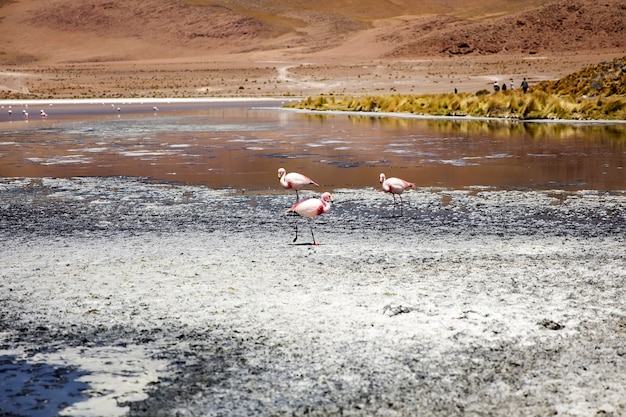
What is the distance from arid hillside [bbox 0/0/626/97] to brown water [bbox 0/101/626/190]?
35868 mm

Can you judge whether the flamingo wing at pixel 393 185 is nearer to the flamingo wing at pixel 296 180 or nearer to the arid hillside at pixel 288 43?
the flamingo wing at pixel 296 180

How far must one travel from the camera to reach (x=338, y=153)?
749 inches

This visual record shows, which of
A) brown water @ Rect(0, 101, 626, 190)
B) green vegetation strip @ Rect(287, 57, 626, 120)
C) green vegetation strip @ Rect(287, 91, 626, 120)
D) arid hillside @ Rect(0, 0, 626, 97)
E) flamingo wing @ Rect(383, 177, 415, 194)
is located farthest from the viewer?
arid hillside @ Rect(0, 0, 626, 97)

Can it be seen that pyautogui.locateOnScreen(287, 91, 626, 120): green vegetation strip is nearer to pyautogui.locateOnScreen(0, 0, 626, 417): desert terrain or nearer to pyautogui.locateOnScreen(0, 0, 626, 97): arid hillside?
pyautogui.locateOnScreen(0, 0, 626, 417): desert terrain

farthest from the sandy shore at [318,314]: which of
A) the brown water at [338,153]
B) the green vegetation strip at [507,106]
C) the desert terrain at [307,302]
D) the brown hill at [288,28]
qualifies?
the brown hill at [288,28]

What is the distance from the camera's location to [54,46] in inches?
5423

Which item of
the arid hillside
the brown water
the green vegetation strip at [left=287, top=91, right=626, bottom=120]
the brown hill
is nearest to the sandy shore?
the brown water

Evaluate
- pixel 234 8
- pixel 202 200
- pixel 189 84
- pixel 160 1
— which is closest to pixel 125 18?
pixel 160 1

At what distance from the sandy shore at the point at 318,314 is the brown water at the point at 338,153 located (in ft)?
12.2

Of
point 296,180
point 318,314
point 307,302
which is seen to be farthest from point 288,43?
point 318,314

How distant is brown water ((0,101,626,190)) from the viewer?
14.7 m

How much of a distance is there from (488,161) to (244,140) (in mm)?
7757

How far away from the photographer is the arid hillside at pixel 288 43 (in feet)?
261

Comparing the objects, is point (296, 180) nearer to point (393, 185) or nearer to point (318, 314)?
point (393, 185)
